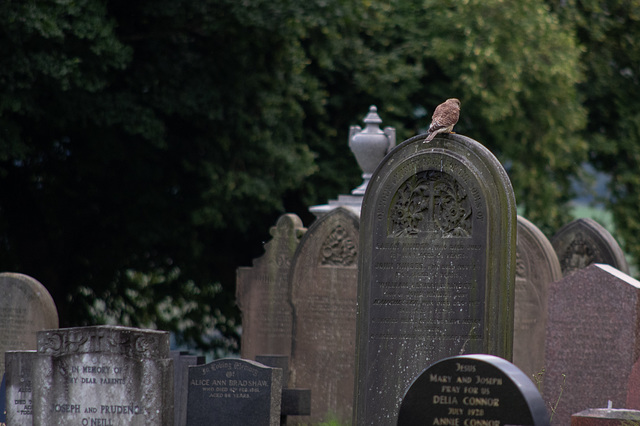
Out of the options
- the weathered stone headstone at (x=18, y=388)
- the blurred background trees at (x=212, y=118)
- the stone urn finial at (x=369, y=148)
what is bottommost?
the weathered stone headstone at (x=18, y=388)

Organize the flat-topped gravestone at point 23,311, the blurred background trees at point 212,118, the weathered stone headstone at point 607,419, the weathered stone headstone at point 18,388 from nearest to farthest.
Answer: the weathered stone headstone at point 607,419, the weathered stone headstone at point 18,388, the flat-topped gravestone at point 23,311, the blurred background trees at point 212,118

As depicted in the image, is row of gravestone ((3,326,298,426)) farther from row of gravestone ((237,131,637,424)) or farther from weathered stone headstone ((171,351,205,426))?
weathered stone headstone ((171,351,205,426))

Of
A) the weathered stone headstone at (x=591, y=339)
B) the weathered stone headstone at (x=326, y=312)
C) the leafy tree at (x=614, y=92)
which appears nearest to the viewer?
the weathered stone headstone at (x=591, y=339)

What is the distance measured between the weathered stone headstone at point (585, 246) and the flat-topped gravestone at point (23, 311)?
620 cm

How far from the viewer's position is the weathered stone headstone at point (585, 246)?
13539 mm

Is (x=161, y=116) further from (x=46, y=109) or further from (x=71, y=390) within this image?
(x=71, y=390)

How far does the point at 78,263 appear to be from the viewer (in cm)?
1917

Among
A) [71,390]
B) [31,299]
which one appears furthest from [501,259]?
[31,299]

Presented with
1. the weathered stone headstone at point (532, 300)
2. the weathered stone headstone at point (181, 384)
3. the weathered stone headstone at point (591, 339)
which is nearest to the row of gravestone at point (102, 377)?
the weathered stone headstone at point (181, 384)

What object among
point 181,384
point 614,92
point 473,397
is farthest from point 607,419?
point 614,92

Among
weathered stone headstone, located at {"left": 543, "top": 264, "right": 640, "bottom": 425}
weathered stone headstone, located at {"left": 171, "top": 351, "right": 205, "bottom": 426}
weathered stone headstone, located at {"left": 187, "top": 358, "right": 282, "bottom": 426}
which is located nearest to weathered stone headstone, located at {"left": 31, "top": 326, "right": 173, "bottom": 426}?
weathered stone headstone, located at {"left": 187, "top": 358, "right": 282, "bottom": 426}

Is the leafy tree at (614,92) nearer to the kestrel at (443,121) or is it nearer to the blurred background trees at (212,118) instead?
the blurred background trees at (212,118)

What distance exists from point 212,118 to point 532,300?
6.86 meters

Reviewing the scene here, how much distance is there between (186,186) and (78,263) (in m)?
2.30
